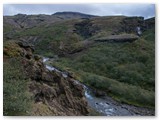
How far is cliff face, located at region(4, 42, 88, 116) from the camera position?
24.5ft

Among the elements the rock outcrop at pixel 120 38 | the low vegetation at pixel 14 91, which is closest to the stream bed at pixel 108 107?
the low vegetation at pixel 14 91

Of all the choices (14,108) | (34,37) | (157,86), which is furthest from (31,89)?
(157,86)

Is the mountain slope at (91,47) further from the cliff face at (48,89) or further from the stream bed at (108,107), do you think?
the stream bed at (108,107)

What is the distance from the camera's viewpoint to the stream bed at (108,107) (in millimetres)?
7394

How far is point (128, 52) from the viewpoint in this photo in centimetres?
808

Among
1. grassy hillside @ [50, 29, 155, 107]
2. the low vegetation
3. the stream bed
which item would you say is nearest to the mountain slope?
grassy hillside @ [50, 29, 155, 107]

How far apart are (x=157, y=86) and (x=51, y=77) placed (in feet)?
7.16

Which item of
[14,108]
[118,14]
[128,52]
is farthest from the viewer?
[128,52]

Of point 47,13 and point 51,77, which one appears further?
point 51,77

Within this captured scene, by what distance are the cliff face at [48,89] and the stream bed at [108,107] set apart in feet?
0.46

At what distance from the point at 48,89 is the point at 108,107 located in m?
1.26

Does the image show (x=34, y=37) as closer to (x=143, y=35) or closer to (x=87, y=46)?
(x=87, y=46)

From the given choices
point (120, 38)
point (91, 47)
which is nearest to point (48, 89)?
point (91, 47)

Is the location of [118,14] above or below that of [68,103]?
above
